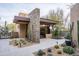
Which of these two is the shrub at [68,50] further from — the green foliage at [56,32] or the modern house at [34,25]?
the modern house at [34,25]

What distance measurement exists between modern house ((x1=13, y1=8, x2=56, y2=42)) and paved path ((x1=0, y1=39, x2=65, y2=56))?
11 cm

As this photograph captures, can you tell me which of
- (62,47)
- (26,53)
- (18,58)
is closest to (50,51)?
(62,47)

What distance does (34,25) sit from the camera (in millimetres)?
2443

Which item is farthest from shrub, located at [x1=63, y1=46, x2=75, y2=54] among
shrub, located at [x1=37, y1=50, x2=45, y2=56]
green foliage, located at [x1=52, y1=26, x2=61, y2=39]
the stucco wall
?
the stucco wall

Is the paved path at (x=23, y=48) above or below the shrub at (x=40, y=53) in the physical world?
above

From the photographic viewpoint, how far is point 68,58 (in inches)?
93.3

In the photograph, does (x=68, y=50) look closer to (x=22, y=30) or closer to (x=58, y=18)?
(x=58, y=18)

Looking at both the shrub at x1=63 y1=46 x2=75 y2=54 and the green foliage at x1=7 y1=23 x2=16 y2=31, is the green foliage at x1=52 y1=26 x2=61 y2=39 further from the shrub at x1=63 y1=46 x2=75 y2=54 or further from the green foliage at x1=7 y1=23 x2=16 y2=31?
the green foliage at x1=7 y1=23 x2=16 y2=31

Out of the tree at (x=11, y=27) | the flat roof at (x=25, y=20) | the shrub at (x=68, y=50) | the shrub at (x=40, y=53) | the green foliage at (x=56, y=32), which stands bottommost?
the shrub at (x=40, y=53)

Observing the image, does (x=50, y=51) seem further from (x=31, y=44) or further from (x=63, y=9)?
(x=63, y=9)

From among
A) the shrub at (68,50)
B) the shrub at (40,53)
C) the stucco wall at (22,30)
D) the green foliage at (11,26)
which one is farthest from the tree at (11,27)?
the shrub at (68,50)

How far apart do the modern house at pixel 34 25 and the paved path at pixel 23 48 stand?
106mm

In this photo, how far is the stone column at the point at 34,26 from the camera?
242 centimetres

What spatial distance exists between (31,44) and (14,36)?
0.32 metres
